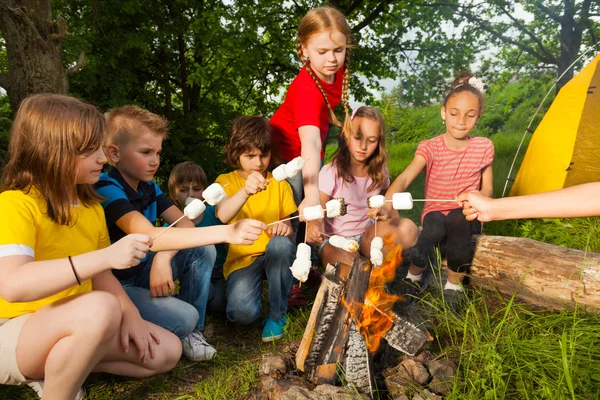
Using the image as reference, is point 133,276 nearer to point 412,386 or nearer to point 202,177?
point 202,177

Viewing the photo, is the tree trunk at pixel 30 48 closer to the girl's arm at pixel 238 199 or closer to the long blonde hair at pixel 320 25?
the long blonde hair at pixel 320 25

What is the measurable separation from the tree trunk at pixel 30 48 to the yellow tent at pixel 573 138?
5.29 m

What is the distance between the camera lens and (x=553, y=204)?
7.46 ft

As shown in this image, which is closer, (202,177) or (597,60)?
(202,177)

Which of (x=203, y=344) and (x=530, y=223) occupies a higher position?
(x=530, y=223)

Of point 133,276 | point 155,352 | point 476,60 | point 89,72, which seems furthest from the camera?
point 476,60

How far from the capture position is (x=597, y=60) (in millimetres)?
4555

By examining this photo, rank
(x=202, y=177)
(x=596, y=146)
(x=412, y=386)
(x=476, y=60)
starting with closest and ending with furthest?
(x=412, y=386) → (x=202, y=177) → (x=596, y=146) → (x=476, y=60)

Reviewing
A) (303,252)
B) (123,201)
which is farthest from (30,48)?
(303,252)

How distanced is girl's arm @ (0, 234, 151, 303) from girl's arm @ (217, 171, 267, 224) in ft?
2.49

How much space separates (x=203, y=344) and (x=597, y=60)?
4.79 meters

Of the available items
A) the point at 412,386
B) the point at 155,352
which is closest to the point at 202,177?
the point at 155,352

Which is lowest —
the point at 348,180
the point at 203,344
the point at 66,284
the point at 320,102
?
the point at 203,344

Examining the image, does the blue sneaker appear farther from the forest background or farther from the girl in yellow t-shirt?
the forest background
